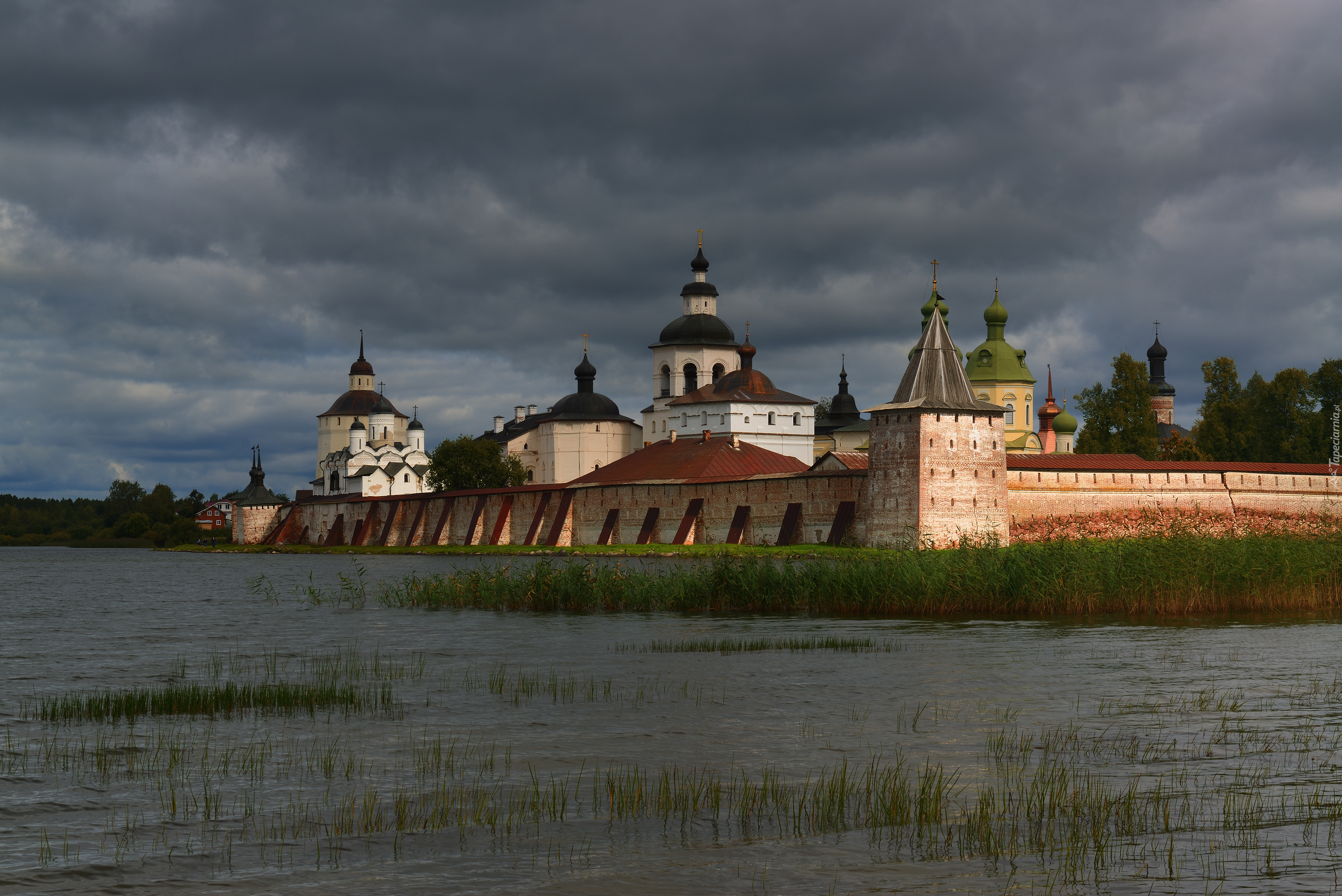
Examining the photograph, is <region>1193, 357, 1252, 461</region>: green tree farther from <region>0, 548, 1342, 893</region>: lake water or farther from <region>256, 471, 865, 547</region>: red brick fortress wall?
<region>0, 548, 1342, 893</region>: lake water

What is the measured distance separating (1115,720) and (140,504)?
93.1 m

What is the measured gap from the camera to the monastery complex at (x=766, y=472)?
114 feet

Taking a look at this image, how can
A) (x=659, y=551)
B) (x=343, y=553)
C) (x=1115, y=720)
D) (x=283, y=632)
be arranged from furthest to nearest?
(x=343, y=553) → (x=659, y=551) → (x=283, y=632) → (x=1115, y=720)

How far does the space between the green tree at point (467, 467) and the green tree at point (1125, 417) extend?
26446 millimetres

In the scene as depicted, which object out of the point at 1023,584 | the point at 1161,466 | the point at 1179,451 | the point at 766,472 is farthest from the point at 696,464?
the point at 1023,584

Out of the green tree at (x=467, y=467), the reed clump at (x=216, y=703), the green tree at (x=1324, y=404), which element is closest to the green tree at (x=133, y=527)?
the green tree at (x=467, y=467)

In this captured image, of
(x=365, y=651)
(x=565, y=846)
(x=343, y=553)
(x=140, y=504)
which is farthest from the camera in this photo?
(x=140, y=504)

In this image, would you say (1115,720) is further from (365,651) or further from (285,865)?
(365,651)

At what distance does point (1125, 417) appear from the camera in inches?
2154

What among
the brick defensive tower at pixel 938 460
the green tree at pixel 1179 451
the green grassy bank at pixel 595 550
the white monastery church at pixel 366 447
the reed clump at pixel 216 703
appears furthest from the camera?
the white monastery church at pixel 366 447

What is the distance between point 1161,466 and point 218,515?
6814 centimetres

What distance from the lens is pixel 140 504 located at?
3681 inches

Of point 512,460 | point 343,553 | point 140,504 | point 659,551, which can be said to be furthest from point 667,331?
point 140,504

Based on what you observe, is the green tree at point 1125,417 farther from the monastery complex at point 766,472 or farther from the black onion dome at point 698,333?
the black onion dome at point 698,333
